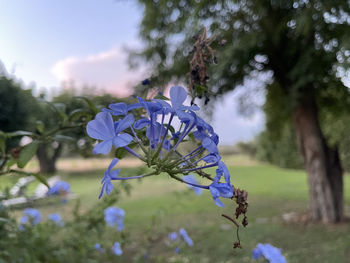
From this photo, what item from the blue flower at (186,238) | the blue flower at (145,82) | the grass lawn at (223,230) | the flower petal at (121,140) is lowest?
the grass lawn at (223,230)

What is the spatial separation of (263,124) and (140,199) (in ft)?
9.74

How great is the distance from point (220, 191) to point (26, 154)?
485 millimetres

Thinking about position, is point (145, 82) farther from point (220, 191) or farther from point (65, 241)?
point (65, 241)

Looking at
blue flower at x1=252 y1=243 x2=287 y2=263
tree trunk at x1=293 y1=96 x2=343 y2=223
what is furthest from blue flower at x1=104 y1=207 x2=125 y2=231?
tree trunk at x1=293 y1=96 x2=343 y2=223

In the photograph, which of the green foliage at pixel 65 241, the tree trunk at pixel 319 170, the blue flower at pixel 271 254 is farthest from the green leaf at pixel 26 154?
the tree trunk at pixel 319 170

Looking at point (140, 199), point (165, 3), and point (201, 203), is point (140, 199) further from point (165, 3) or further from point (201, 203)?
point (165, 3)

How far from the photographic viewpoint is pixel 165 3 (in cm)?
432

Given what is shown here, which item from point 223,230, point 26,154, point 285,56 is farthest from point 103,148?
point 285,56

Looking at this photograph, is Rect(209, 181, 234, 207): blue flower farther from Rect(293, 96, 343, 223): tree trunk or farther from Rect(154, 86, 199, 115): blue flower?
Rect(293, 96, 343, 223): tree trunk

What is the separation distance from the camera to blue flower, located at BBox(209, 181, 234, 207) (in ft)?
1.15

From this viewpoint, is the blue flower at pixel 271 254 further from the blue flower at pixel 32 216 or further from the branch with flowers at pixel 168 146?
the blue flower at pixel 32 216

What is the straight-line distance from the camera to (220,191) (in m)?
0.36

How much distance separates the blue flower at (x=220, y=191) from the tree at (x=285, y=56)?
10.8 feet

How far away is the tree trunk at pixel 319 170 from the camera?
4.30 meters
